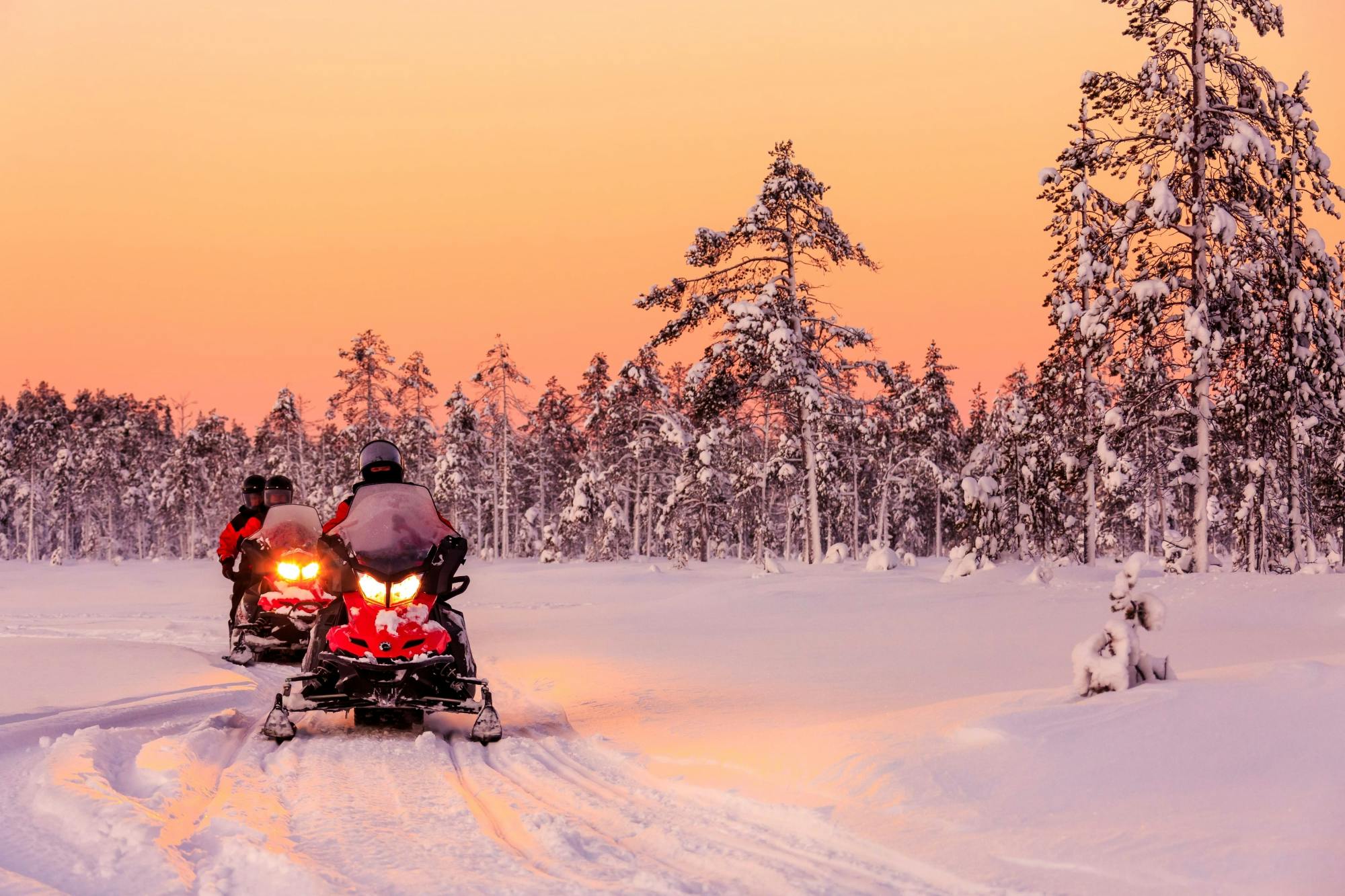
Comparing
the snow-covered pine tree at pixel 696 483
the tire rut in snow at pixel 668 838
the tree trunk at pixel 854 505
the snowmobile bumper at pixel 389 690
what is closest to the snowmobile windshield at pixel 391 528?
the snowmobile bumper at pixel 389 690

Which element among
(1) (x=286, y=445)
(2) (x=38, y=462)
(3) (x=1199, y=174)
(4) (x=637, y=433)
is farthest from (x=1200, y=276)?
(2) (x=38, y=462)

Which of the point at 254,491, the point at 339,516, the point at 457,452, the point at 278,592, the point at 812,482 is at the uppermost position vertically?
the point at 457,452

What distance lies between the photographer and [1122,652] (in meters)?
7.41

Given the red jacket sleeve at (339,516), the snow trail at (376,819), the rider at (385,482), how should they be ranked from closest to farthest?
the snow trail at (376,819), the rider at (385,482), the red jacket sleeve at (339,516)

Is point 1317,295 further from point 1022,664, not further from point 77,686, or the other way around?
point 77,686

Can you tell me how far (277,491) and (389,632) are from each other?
719cm

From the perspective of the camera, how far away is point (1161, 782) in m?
5.68

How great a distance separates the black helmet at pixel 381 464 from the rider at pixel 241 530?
5.53 meters

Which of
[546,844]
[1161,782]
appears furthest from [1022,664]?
[546,844]

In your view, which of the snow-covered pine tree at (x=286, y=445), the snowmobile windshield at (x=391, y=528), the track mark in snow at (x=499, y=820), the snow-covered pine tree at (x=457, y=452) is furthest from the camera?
the snow-covered pine tree at (x=286, y=445)

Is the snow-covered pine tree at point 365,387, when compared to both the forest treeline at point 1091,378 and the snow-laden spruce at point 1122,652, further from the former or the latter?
the snow-laden spruce at point 1122,652

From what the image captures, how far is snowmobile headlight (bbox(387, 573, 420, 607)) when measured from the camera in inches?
346

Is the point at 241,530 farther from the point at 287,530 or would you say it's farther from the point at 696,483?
the point at 696,483

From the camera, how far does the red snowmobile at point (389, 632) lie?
8.59 meters
